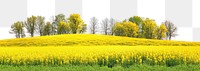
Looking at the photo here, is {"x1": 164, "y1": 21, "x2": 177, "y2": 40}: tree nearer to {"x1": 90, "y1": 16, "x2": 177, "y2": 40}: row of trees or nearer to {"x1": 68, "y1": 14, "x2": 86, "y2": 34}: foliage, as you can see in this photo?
{"x1": 90, "y1": 16, "x2": 177, "y2": 40}: row of trees

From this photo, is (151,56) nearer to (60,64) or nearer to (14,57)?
(60,64)

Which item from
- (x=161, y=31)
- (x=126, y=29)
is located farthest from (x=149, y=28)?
(x=126, y=29)

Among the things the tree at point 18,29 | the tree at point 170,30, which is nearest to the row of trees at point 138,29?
the tree at point 170,30

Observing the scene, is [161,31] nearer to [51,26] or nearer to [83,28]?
[83,28]

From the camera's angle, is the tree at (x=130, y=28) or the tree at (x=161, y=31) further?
the tree at (x=130, y=28)

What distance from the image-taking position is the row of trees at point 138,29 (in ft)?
240

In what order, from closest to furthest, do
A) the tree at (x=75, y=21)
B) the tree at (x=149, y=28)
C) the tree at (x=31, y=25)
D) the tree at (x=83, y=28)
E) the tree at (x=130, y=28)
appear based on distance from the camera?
1. the tree at (x=75, y=21)
2. the tree at (x=83, y=28)
3. the tree at (x=130, y=28)
4. the tree at (x=31, y=25)
5. the tree at (x=149, y=28)

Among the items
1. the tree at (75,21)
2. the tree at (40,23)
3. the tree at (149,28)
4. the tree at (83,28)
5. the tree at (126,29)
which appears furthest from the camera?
the tree at (149,28)

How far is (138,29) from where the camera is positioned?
7656cm

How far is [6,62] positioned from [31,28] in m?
51.1

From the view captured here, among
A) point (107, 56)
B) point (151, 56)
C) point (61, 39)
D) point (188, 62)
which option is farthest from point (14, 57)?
point (61, 39)

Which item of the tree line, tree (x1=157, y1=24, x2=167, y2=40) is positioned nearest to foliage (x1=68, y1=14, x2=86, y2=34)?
the tree line

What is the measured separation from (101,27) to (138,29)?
7.19 meters

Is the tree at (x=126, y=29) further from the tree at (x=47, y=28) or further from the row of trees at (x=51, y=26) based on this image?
the tree at (x=47, y=28)
